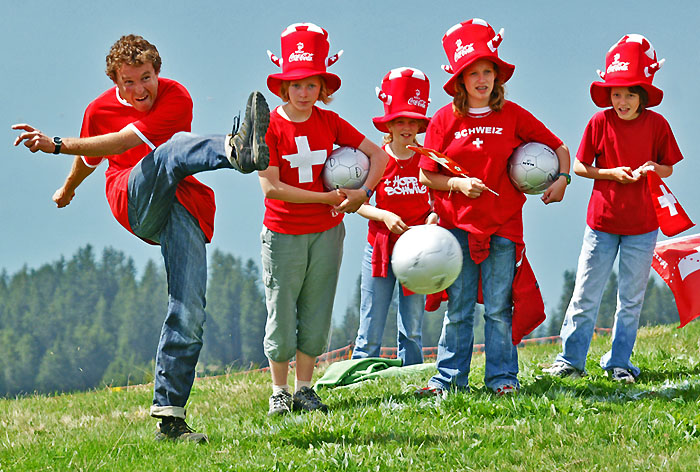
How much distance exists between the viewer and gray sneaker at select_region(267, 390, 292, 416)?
6367mm

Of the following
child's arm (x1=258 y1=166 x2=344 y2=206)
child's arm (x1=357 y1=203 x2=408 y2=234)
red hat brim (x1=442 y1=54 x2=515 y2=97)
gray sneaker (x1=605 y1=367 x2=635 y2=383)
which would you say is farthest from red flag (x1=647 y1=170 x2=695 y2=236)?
child's arm (x1=258 y1=166 x2=344 y2=206)

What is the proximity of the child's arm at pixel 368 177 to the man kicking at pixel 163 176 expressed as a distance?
3.13ft

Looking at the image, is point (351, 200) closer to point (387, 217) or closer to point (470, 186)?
point (387, 217)

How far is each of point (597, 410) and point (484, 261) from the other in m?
1.32

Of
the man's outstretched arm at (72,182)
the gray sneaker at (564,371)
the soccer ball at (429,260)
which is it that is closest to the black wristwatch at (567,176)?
the soccer ball at (429,260)

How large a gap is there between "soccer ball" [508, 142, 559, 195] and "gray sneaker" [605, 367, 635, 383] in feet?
6.82

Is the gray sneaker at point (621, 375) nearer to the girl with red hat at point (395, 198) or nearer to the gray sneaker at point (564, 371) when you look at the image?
the gray sneaker at point (564, 371)

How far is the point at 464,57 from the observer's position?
19.9ft

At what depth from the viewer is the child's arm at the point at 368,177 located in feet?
19.6

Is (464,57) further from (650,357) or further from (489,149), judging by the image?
(650,357)

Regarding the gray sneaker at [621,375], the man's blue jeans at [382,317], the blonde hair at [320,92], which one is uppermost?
the blonde hair at [320,92]

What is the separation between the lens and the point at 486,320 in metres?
6.33

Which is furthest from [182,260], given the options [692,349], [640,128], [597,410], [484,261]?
[692,349]

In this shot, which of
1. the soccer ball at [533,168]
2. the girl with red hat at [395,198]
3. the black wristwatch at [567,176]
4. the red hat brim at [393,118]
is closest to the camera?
the soccer ball at [533,168]
